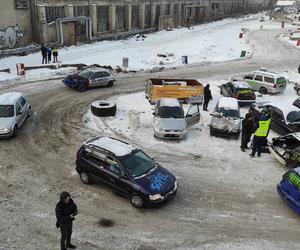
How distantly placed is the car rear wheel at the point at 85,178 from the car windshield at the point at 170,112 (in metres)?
5.83

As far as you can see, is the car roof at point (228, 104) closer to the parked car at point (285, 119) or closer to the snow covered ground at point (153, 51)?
the parked car at point (285, 119)

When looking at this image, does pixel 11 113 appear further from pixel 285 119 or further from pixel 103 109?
pixel 285 119

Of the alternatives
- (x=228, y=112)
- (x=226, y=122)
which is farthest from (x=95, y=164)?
(x=228, y=112)

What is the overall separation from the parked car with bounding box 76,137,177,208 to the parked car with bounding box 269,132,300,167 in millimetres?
5281

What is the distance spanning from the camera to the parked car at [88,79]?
78.1 ft

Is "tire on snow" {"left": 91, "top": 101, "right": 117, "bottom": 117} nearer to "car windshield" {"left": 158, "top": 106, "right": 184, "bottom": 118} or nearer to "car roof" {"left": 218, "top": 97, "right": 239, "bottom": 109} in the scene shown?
"car windshield" {"left": 158, "top": 106, "right": 184, "bottom": 118}

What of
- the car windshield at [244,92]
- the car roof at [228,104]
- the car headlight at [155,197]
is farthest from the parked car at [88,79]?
the car headlight at [155,197]

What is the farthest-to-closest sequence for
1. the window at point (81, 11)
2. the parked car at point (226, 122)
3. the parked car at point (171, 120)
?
the window at point (81, 11) < the parked car at point (226, 122) < the parked car at point (171, 120)

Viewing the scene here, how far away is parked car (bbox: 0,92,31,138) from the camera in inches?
634

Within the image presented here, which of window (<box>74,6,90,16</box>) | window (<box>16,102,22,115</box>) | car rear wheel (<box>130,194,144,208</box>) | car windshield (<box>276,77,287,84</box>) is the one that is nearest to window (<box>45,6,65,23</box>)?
window (<box>74,6,90,16</box>)

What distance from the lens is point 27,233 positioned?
33.7 feet

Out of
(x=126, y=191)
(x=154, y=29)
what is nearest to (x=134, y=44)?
(x=154, y=29)

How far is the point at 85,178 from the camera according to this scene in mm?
12836

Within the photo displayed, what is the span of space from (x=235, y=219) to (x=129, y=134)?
7702 millimetres
